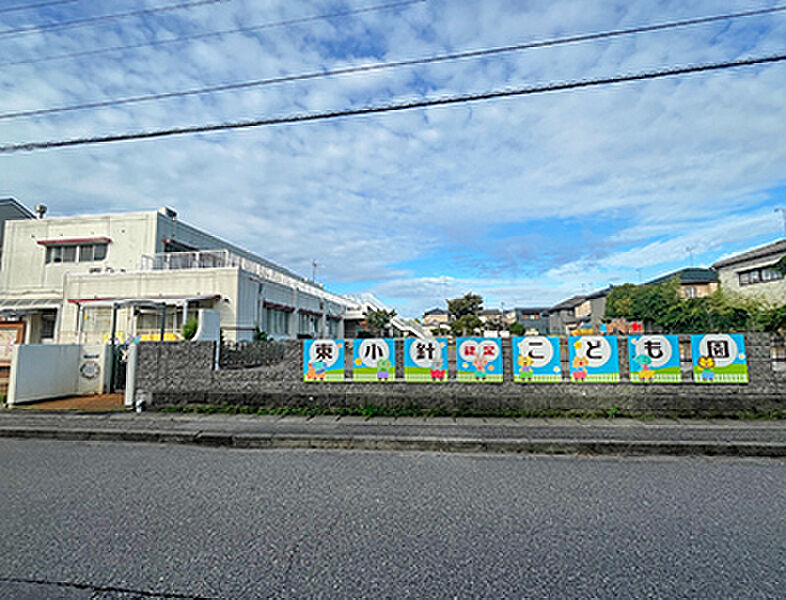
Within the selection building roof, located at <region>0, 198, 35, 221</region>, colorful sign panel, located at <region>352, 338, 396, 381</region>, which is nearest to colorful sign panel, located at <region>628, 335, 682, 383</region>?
colorful sign panel, located at <region>352, 338, 396, 381</region>

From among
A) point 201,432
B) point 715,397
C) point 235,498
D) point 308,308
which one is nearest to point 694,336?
point 715,397

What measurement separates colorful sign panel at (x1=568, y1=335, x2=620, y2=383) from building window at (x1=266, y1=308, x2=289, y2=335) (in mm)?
20395

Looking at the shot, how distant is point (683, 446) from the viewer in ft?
19.5

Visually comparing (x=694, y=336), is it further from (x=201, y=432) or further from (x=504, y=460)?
(x=201, y=432)

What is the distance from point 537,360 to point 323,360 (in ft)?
14.1

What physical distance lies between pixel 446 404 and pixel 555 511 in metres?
4.27

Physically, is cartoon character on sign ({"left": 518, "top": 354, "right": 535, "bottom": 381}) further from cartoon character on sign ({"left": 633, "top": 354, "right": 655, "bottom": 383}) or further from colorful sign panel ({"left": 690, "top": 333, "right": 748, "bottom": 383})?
colorful sign panel ({"left": 690, "top": 333, "right": 748, "bottom": 383})

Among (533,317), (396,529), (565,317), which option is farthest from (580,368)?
(533,317)

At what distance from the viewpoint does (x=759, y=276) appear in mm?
31047

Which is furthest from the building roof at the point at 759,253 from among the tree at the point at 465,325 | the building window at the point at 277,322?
the building window at the point at 277,322

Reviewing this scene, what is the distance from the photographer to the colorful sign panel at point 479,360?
26.9ft

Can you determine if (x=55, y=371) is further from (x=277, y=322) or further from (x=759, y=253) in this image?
(x=759, y=253)

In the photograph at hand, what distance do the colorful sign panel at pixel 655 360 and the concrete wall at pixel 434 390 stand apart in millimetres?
136

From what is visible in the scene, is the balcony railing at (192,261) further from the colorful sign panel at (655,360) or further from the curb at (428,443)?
the colorful sign panel at (655,360)
